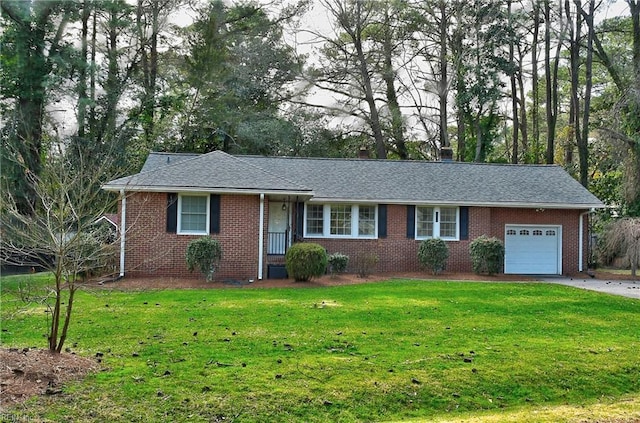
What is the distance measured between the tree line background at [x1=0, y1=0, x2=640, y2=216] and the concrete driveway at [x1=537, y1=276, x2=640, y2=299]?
785 cm

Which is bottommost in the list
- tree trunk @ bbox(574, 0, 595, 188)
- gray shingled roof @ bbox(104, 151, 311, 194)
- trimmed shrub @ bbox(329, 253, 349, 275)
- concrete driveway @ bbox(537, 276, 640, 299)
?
concrete driveway @ bbox(537, 276, 640, 299)

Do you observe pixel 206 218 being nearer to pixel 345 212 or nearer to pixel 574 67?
pixel 345 212

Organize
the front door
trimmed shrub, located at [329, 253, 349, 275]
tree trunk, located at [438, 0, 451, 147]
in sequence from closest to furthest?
trimmed shrub, located at [329, 253, 349, 275] → the front door → tree trunk, located at [438, 0, 451, 147]

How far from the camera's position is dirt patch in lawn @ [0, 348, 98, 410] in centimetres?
564

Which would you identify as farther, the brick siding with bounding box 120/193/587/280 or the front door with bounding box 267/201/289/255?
the front door with bounding box 267/201/289/255

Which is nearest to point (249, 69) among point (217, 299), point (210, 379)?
point (217, 299)

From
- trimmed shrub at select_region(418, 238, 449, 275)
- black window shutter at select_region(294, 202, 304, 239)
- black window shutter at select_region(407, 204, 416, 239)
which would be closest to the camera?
trimmed shrub at select_region(418, 238, 449, 275)

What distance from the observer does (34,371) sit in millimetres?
6098

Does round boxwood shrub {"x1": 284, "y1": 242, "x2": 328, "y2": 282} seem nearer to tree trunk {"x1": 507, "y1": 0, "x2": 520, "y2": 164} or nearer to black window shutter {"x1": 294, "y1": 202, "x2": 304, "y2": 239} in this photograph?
black window shutter {"x1": 294, "y1": 202, "x2": 304, "y2": 239}

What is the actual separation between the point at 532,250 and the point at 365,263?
23.4 ft

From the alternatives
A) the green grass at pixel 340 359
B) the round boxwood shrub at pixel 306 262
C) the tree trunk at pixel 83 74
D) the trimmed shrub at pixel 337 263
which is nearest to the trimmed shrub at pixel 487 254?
the trimmed shrub at pixel 337 263

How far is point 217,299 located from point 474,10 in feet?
84.4

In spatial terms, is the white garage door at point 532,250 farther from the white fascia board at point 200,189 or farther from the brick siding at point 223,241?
the brick siding at point 223,241

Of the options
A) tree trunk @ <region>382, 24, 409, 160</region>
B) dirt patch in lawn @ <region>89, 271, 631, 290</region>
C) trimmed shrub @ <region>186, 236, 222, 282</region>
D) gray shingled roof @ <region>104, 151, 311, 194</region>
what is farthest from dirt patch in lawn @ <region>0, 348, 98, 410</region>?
tree trunk @ <region>382, 24, 409, 160</region>
